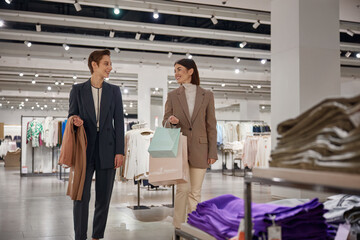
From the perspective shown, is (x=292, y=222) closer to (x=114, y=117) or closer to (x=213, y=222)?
(x=213, y=222)

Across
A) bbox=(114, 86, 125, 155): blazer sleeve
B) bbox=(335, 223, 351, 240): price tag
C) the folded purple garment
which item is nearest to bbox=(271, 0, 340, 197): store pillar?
bbox=(114, 86, 125, 155): blazer sleeve

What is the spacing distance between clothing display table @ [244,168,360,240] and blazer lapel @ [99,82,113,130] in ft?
6.60

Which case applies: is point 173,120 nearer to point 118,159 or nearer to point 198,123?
point 198,123

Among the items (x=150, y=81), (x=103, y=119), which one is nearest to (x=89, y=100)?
(x=103, y=119)

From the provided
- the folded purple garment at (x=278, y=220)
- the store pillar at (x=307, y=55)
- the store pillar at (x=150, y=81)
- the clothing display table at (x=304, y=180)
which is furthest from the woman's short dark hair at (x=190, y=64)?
the store pillar at (x=150, y=81)

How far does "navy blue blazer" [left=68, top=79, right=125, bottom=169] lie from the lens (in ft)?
9.55

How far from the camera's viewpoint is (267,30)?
12609 millimetres

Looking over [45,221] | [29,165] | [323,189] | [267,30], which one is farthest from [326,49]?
[29,165]

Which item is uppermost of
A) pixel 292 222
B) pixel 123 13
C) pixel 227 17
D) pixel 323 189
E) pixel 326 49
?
pixel 123 13

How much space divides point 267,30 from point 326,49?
7.00m

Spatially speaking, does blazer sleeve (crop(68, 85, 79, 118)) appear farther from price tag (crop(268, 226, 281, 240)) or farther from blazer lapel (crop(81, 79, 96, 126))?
price tag (crop(268, 226, 281, 240))

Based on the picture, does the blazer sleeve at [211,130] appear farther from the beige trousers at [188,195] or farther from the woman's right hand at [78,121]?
the woman's right hand at [78,121]

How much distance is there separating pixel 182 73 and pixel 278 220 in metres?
2.10

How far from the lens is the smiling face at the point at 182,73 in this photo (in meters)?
3.20
